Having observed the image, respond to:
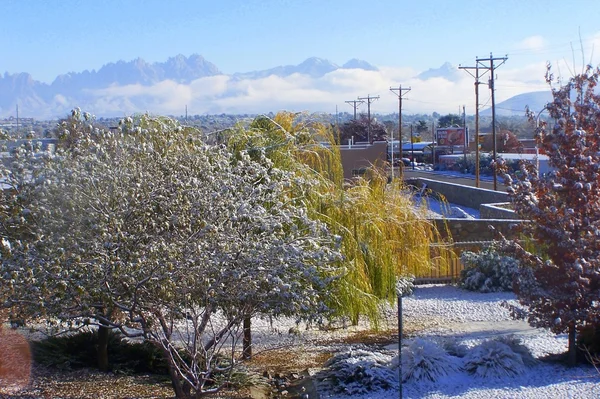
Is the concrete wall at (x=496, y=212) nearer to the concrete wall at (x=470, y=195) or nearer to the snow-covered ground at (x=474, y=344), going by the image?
the concrete wall at (x=470, y=195)

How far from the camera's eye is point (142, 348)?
11125mm

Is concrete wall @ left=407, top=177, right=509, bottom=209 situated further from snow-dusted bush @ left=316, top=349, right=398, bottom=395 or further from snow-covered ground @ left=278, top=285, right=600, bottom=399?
snow-dusted bush @ left=316, top=349, right=398, bottom=395

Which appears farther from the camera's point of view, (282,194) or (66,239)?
(282,194)

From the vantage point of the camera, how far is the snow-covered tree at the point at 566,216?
991 cm

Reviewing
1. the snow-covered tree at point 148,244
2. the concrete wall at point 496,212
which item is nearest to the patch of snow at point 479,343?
the snow-covered tree at point 148,244

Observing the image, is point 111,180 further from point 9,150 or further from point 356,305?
point 356,305

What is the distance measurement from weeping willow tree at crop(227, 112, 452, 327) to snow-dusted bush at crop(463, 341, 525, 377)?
201 cm

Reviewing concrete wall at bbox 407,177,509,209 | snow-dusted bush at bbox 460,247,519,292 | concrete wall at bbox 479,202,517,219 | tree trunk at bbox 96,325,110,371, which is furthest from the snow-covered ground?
concrete wall at bbox 407,177,509,209

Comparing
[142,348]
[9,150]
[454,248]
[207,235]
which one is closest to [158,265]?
[207,235]

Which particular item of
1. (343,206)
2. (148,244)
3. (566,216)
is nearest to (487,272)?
(343,206)

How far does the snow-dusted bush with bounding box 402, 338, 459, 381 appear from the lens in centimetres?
948

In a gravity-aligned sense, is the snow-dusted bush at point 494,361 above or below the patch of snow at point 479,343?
above

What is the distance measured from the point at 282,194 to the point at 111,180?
289 cm

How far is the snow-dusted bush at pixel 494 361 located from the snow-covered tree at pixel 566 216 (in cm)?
75
